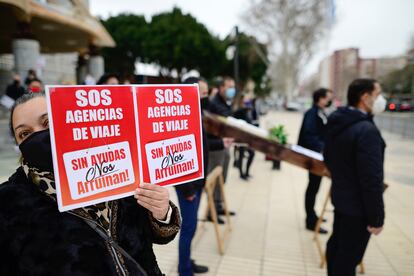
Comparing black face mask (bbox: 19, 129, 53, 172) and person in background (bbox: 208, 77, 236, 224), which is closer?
black face mask (bbox: 19, 129, 53, 172)

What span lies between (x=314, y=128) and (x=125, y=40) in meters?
35.0

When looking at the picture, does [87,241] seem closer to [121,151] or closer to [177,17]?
[121,151]

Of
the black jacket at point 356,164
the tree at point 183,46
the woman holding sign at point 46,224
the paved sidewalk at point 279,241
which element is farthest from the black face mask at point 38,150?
the tree at point 183,46

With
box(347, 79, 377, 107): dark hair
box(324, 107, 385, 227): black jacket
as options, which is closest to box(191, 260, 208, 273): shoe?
box(324, 107, 385, 227): black jacket

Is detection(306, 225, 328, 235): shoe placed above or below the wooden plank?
below

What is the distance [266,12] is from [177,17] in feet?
32.9

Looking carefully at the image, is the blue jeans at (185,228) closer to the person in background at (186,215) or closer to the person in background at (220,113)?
the person in background at (186,215)

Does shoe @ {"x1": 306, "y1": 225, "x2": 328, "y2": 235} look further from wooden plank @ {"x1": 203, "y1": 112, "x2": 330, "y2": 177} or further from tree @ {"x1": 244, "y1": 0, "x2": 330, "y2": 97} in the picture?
tree @ {"x1": 244, "y1": 0, "x2": 330, "y2": 97}

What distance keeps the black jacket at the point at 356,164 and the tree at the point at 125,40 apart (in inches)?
1360

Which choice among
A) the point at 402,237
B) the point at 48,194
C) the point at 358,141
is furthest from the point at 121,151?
the point at 402,237

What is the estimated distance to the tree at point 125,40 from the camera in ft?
115

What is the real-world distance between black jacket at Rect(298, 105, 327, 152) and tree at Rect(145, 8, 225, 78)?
29522mm

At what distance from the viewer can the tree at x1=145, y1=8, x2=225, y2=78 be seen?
32.4 metres

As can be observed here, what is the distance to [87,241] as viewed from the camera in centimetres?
111
